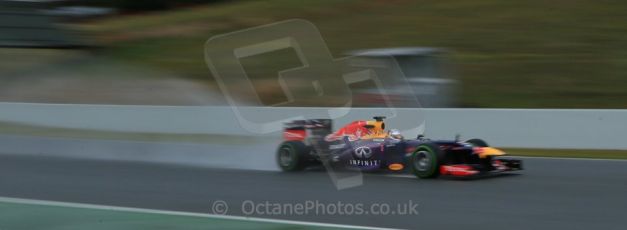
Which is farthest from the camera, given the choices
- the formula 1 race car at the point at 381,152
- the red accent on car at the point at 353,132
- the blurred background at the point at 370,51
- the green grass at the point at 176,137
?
the blurred background at the point at 370,51

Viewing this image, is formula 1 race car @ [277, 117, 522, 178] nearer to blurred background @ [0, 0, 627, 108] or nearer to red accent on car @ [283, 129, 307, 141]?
red accent on car @ [283, 129, 307, 141]

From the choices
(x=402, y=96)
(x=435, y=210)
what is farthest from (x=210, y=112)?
(x=435, y=210)

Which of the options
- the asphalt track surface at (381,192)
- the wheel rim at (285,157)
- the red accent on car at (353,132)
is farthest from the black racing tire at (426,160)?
the wheel rim at (285,157)

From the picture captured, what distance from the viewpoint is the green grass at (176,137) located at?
40.4 ft

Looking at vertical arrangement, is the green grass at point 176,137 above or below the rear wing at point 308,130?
above

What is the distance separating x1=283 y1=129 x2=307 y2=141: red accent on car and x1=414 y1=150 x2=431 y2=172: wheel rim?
159 centimetres

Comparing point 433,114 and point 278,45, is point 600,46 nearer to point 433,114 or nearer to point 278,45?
point 433,114

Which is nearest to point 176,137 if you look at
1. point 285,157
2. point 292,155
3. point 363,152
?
point 285,157

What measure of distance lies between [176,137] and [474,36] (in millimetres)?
8772

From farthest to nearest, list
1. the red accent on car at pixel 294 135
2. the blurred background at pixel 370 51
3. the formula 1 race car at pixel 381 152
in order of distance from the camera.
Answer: the blurred background at pixel 370 51 → the red accent on car at pixel 294 135 → the formula 1 race car at pixel 381 152

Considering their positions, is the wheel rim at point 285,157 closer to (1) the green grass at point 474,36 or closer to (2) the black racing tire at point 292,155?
(2) the black racing tire at point 292,155

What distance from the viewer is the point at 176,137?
49.0 ft

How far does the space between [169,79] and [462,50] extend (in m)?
7.01

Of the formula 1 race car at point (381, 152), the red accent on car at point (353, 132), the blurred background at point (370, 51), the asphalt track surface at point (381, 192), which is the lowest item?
the asphalt track surface at point (381, 192)
